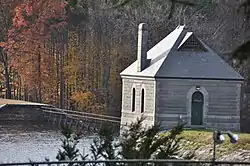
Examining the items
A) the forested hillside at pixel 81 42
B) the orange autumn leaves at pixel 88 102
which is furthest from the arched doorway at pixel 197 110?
the orange autumn leaves at pixel 88 102

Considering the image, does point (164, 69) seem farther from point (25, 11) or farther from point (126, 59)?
point (25, 11)

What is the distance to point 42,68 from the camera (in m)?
41.0

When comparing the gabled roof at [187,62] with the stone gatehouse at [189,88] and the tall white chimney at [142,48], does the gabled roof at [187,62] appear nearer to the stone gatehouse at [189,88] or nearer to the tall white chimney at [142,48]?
the stone gatehouse at [189,88]

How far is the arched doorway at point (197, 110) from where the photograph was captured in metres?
30.6

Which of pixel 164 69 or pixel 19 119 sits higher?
pixel 164 69

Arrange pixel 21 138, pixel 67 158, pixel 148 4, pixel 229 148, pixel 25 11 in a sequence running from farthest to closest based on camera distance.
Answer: pixel 25 11 → pixel 148 4 → pixel 21 138 → pixel 229 148 → pixel 67 158

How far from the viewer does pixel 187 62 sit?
1207 inches

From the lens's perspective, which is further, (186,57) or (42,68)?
(42,68)

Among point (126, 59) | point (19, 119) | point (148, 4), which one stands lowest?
point (19, 119)

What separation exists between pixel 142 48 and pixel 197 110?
11.6 feet

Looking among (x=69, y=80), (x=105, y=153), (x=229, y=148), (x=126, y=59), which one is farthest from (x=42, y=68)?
(x=105, y=153)

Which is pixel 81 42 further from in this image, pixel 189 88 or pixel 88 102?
pixel 189 88

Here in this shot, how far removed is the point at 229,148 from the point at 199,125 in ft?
20.2

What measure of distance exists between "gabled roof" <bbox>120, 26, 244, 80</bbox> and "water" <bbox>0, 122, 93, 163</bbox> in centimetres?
397
